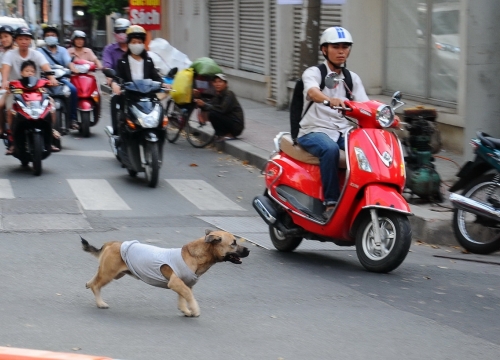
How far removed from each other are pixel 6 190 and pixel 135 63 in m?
2.62

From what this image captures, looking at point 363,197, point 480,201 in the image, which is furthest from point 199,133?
point 363,197

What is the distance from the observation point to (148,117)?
11961 millimetres

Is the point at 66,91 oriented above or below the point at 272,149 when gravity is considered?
above

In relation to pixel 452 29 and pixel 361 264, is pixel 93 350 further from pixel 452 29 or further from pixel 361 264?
pixel 452 29

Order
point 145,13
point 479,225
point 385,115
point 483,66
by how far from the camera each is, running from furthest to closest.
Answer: point 145,13 < point 483,66 < point 479,225 < point 385,115

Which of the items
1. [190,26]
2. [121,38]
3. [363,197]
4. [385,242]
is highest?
[190,26]

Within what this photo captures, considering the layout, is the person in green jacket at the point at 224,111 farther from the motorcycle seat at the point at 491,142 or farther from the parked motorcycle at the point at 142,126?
the motorcycle seat at the point at 491,142

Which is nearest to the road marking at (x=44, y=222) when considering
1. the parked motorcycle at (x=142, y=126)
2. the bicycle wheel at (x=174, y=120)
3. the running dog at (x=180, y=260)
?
the parked motorcycle at (x=142, y=126)

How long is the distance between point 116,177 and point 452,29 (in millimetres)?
5696

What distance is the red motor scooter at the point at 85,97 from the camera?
1643 cm

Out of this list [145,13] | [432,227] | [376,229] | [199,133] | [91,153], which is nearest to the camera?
[376,229]

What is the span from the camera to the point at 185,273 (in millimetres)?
5930

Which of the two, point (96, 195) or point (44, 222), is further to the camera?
point (96, 195)

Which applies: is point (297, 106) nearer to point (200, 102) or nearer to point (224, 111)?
point (224, 111)
